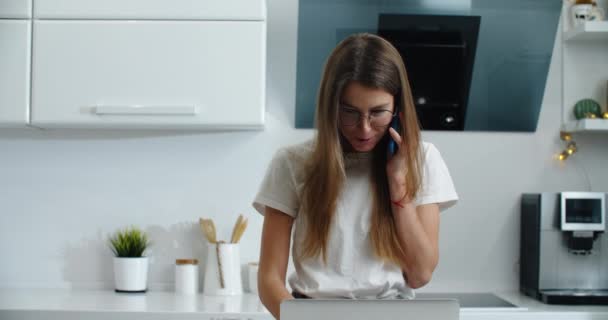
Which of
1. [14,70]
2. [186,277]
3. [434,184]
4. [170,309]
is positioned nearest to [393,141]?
[434,184]

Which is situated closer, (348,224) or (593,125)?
(348,224)

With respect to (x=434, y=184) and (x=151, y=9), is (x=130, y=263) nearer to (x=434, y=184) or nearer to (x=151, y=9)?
(x=151, y=9)

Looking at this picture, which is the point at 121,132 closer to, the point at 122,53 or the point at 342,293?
the point at 122,53

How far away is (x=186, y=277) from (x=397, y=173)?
1.42 meters

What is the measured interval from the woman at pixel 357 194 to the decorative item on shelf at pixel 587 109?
4.54 feet

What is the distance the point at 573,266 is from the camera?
2.54 metres

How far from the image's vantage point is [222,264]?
258 cm

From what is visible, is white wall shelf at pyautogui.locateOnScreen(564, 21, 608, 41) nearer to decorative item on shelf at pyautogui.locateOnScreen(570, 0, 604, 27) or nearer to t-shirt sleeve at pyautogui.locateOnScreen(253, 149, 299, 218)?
decorative item on shelf at pyautogui.locateOnScreen(570, 0, 604, 27)

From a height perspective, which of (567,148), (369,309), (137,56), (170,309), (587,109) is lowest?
(170,309)

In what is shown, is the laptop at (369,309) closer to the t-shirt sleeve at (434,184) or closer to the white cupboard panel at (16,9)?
the t-shirt sleeve at (434,184)

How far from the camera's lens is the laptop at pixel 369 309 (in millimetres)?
980

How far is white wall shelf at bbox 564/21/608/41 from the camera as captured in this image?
102 inches

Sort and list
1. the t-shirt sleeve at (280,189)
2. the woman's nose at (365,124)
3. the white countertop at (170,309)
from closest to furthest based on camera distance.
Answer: the woman's nose at (365,124) < the t-shirt sleeve at (280,189) < the white countertop at (170,309)

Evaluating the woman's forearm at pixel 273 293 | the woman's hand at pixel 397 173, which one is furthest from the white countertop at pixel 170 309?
the woman's hand at pixel 397 173
